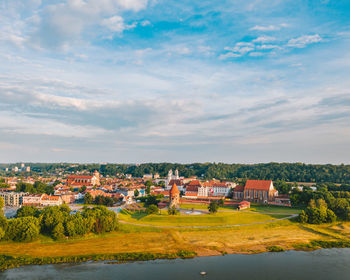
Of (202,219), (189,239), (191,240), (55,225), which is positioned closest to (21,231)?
(55,225)

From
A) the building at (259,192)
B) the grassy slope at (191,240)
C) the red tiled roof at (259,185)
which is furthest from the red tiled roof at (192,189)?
the grassy slope at (191,240)

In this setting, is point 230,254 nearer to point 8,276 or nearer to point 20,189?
point 8,276

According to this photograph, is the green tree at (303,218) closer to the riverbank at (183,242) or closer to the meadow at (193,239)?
the meadow at (193,239)

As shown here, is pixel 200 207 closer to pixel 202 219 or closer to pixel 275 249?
pixel 202 219

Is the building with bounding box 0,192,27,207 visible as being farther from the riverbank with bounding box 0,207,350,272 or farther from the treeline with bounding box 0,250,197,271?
the treeline with bounding box 0,250,197,271

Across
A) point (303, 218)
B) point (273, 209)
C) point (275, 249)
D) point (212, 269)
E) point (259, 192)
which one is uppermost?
point (259, 192)
